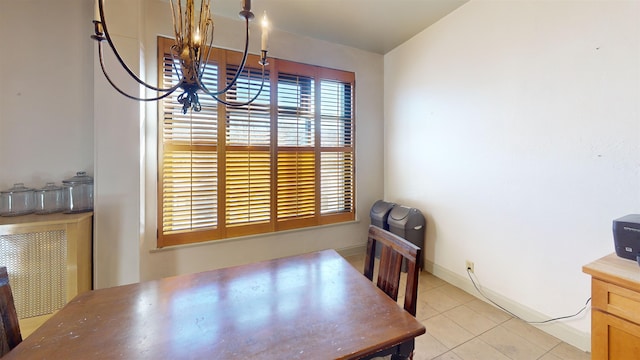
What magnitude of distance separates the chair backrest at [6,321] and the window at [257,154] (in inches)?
61.7

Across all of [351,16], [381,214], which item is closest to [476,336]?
[381,214]

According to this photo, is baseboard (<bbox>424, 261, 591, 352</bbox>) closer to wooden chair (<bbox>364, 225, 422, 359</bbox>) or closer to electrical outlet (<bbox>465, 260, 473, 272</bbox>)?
electrical outlet (<bbox>465, 260, 473, 272</bbox>)

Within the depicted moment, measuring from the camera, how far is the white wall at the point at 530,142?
1.59 m

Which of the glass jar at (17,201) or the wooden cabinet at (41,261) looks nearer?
the wooden cabinet at (41,261)

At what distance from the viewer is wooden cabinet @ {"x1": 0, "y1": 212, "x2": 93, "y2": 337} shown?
1799 mm

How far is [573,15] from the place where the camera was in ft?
5.71

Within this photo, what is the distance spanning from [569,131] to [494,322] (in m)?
1.57

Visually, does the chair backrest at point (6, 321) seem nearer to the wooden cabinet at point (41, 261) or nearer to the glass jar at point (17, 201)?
the wooden cabinet at point (41, 261)

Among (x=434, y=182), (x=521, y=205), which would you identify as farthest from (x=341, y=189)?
(x=521, y=205)

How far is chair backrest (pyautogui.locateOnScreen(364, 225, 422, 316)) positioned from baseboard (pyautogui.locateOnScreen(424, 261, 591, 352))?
4.80ft

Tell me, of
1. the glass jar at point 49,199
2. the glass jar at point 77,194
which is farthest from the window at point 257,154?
the glass jar at point 49,199

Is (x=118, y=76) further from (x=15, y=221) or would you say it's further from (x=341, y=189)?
(x=341, y=189)

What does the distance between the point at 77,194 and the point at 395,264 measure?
8.75 ft

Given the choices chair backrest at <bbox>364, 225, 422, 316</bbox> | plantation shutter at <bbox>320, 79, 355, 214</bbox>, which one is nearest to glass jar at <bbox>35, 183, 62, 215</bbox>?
plantation shutter at <bbox>320, 79, 355, 214</bbox>
